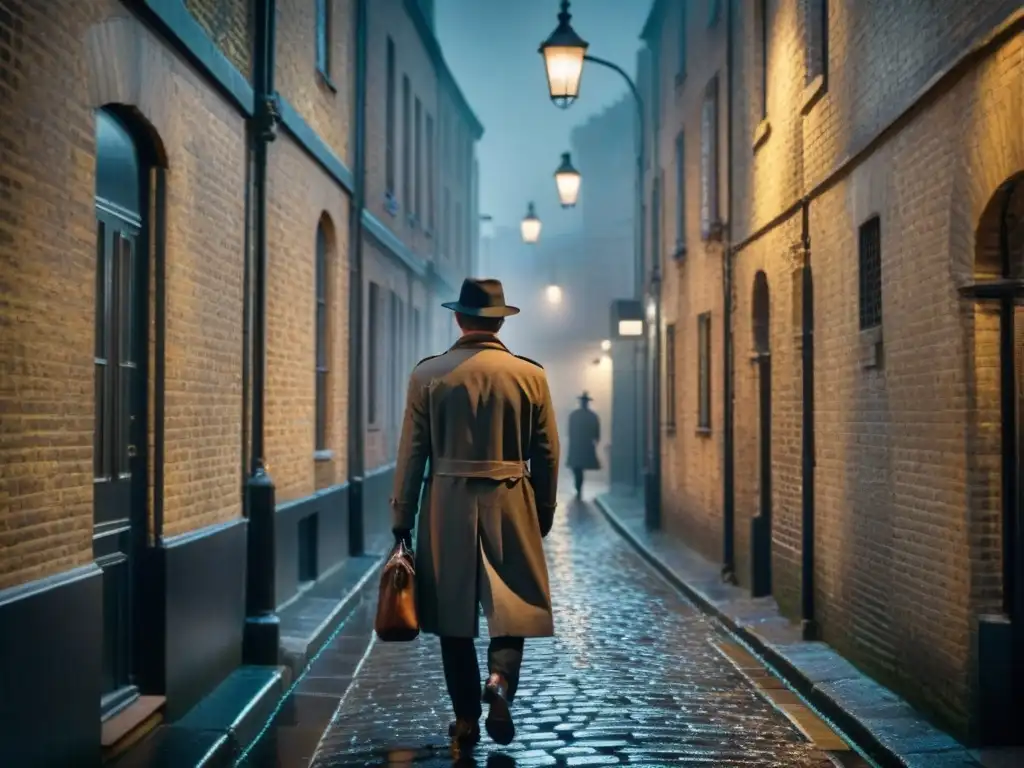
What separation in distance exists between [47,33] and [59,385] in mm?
1392

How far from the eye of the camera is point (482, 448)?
6.20 m

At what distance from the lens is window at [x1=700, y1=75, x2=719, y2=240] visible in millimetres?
14719

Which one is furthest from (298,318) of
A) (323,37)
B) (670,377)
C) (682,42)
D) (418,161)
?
(418,161)

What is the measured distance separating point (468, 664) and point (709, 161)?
9872mm

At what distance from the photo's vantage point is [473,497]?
6199 mm

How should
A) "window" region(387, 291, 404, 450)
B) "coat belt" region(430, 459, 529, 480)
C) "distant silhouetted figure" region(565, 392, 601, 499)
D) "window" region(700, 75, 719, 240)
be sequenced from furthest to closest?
"distant silhouetted figure" region(565, 392, 601, 499) < "window" region(387, 291, 404, 450) < "window" region(700, 75, 719, 240) < "coat belt" region(430, 459, 529, 480)

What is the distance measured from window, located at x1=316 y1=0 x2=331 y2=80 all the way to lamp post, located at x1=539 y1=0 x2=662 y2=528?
220cm

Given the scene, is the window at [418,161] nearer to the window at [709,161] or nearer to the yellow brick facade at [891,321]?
the window at [709,161]

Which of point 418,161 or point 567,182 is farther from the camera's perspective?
point 418,161

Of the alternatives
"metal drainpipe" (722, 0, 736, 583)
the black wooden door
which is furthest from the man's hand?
"metal drainpipe" (722, 0, 736, 583)

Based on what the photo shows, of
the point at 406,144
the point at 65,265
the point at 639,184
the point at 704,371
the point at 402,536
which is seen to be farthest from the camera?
the point at 639,184

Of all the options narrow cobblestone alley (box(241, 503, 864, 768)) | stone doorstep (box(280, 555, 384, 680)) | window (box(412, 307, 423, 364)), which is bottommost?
narrow cobblestone alley (box(241, 503, 864, 768))

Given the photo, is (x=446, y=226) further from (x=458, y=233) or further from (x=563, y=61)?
(x=563, y=61)

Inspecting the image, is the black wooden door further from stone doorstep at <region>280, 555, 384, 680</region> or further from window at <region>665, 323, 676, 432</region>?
window at <region>665, 323, 676, 432</region>
